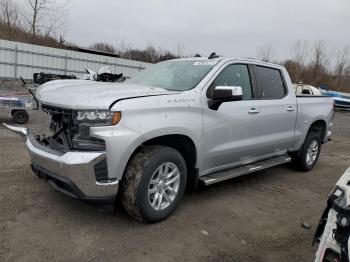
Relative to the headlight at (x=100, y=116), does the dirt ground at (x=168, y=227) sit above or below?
below

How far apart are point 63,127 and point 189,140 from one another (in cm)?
139

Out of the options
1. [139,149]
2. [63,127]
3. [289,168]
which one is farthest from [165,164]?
[289,168]

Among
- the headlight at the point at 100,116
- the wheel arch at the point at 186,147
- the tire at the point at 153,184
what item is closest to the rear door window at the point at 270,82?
the wheel arch at the point at 186,147

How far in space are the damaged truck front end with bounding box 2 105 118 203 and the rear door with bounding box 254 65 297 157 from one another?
258 cm

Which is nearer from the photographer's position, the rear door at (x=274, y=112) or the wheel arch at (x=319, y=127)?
the rear door at (x=274, y=112)

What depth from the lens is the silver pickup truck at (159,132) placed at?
3.58 metres

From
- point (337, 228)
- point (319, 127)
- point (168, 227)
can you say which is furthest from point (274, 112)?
point (337, 228)

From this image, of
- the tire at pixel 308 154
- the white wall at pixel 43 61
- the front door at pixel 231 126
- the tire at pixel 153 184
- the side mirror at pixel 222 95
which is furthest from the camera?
the white wall at pixel 43 61

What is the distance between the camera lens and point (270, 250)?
3.82 m

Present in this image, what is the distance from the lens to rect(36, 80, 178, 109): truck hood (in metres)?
3.60

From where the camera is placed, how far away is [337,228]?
2.35 m

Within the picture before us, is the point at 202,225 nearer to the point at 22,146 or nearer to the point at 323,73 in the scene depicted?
the point at 22,146

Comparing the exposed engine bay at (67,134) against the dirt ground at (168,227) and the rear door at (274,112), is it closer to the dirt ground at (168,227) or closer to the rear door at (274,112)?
the dirt ground at (168,227)

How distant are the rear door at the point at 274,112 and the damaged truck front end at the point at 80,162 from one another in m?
2.58
